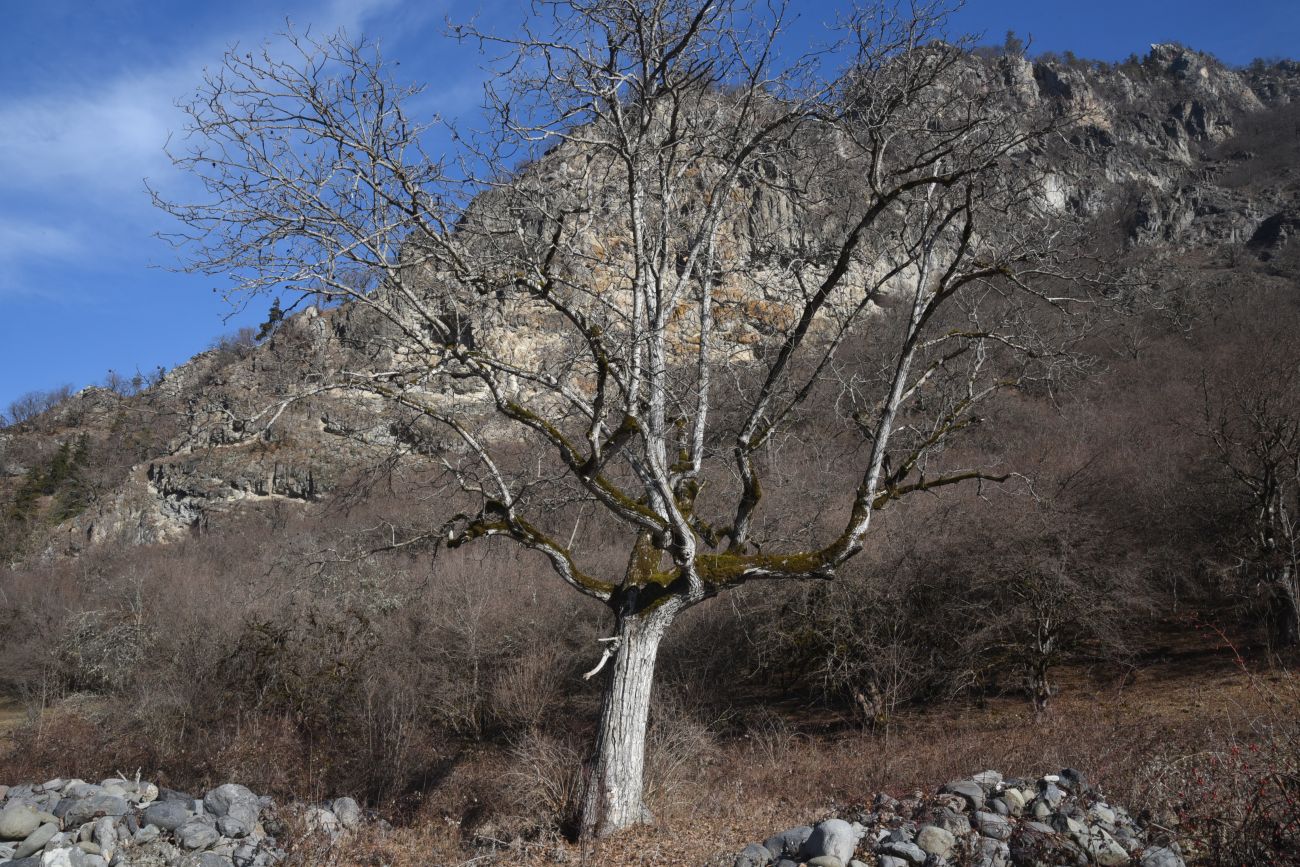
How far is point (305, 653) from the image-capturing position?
19984 millimetres

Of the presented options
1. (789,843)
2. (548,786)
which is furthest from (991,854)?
(548,786)

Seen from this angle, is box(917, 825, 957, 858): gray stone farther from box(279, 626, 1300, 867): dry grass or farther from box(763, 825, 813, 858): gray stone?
box(279, 626, 1300, 867): dry grass

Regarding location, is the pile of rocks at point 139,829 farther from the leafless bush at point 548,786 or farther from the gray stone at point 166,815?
the leafless bush at point 548,786

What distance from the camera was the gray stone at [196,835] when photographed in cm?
887

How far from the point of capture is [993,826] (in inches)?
250

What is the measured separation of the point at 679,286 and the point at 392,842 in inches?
283

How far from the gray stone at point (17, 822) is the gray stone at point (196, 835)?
1.48 m

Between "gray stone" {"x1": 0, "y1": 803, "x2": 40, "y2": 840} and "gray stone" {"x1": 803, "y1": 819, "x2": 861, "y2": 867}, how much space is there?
8.31 metres

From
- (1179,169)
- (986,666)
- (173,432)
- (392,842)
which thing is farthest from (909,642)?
(1179,169)

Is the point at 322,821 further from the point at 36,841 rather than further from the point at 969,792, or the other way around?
the point at 969,792

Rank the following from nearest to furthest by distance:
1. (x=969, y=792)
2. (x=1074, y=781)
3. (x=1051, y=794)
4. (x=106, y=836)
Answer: (x=1051, y=794), (x=969, y=792), (x=1074, y=781), (x=106, y=836)

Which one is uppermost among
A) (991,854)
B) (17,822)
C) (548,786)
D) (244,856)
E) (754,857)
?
(548,786)

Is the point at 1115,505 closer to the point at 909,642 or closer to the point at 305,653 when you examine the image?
the point at 909,642

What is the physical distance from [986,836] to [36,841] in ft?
30.7
